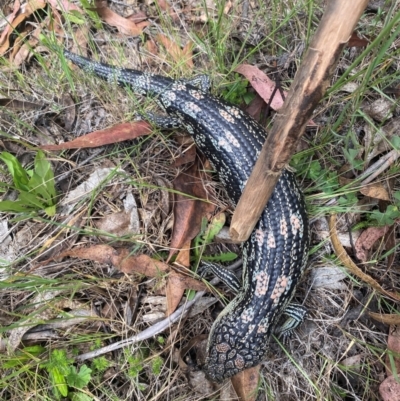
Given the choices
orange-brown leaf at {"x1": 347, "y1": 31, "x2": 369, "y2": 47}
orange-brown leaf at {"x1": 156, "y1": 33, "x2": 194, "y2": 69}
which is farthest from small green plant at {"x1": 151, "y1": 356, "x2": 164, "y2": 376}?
orange-brown leaf at {"x1": 347, "y1": 31, "x2": 369, "y2": 47}

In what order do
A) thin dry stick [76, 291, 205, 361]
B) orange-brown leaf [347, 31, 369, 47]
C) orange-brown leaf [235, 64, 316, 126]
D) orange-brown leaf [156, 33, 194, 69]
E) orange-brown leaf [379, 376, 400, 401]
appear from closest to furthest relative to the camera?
orange-brown leaf [379, 376, 400, 401]
thin dry stick [76, 291, 205, 361]
orange-brown leaf [347, 31, 369, 47]
orange-brown leaf [235, 64, 316, 126]
orange-brown leaf [156, 33, 194, 69]

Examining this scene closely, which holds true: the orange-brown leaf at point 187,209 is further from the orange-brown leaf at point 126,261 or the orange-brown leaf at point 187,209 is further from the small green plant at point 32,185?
the small green plant at point 32,185

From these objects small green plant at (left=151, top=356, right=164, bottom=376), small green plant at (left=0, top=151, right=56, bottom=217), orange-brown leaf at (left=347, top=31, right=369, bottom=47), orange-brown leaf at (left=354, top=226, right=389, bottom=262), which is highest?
orange-brown leaf at (left=347, top=31, right=369, bottom=47)

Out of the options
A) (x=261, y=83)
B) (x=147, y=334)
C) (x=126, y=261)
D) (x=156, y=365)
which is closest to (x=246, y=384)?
(x=156, y=365)

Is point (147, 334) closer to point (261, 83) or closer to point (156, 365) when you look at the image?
point (156, 365)

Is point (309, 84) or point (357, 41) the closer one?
point (309, 84)

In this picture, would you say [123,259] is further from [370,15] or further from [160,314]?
[370,15]

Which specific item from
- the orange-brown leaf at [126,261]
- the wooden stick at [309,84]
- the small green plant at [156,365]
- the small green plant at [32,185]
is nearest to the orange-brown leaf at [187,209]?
the orange-brown leaf at [126,261]

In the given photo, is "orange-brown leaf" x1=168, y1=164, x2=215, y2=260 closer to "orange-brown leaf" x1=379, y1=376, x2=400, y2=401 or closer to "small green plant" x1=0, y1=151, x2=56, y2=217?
"small green plant" x1=0, y1=151, x2=56, y2=217
